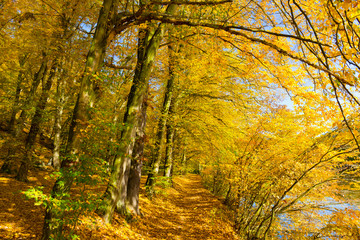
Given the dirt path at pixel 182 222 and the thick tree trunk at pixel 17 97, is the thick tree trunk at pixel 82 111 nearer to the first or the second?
the dirt path at pixel 182 222

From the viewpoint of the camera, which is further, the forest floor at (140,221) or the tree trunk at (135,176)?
the tree trunk at (135,176)

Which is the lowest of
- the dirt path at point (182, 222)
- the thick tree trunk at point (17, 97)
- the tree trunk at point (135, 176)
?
the dirt path at point (182, 222)

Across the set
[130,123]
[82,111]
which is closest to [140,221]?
[130,123]

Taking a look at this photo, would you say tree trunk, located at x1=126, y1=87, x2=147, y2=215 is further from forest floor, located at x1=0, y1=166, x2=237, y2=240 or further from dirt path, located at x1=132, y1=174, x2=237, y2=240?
dirt path, located at x1=132, y1=174, x2=237, y2=240

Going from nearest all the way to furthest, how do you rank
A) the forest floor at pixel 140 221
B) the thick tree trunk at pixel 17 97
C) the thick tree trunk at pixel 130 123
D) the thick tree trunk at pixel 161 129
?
the forest floor at pixel 140 221 → the thick tree trunk at pixel 130 123 → the thick tree trunk at pixel 17 97 → the thick tree trunk at pixel 161 129

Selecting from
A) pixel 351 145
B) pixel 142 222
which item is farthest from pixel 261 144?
pixel 142 222

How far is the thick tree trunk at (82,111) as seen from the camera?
296 centimetres

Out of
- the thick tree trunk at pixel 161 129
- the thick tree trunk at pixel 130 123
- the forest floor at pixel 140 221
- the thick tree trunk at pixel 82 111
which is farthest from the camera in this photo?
the thick tree trunk at pixel 161 129


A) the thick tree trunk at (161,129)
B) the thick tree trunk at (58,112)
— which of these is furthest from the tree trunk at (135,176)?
the thick tree trunk at (58,112)

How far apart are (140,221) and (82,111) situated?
4.23 m

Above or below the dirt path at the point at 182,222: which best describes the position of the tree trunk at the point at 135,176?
above

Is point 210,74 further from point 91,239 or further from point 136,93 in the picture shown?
point 91,239

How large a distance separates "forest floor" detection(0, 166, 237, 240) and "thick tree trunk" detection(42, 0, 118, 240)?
1.41ft

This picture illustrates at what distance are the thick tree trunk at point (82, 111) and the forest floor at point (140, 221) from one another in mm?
428
